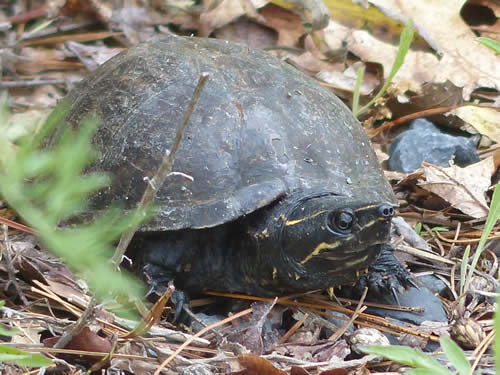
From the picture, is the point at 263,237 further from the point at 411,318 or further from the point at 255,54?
the point at 255,54

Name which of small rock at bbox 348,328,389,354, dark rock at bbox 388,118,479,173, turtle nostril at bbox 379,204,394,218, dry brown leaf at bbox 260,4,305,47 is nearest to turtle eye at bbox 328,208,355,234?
turtle nostril at bbox 379,204,394,218

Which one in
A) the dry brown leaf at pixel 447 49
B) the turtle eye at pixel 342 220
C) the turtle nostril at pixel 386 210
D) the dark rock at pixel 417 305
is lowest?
the dark rock at pixel 417 305

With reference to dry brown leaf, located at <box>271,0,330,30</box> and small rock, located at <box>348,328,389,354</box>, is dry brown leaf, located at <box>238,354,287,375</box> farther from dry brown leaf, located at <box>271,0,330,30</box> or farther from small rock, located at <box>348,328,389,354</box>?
dry brown leaf, located at <box>271,0,330,30</box>

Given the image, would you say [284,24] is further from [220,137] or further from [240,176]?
[240,176]

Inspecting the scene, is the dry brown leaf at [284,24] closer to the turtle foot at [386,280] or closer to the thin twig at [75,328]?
the turtle foot at [386,280]

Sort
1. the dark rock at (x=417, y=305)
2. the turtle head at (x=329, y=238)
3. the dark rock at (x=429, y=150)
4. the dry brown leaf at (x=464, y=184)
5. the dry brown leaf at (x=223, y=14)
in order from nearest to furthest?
the turtle head at (x=329, y=238), the dark rock at (x=417, y=305), the dry brown leaf at (x=464, y=184), the dark rock at (x=429, y=150), the dry brown leaf at (x=223, y=14)

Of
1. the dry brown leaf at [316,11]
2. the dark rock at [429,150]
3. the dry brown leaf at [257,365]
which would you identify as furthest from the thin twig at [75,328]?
the dry brown leaf at [316,11]
